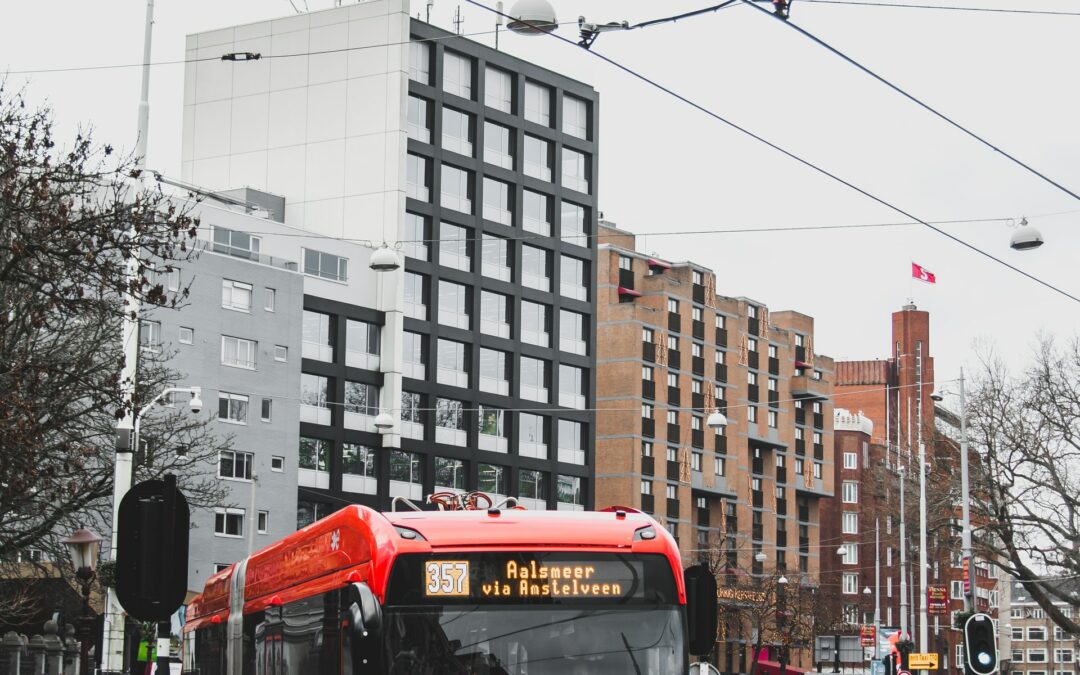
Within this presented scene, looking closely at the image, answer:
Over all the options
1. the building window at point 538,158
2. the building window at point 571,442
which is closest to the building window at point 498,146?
the building window at point 538,158

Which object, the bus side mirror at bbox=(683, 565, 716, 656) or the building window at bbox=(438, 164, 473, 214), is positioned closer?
the bus side mirror at bbox=(683, 565, 716, 656)

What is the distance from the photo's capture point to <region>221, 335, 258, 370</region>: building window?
67.6m

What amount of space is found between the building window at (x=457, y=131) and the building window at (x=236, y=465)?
1741 cm

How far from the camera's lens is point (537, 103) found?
269 ft

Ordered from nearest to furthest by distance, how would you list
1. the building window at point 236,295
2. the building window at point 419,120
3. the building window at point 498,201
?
the building window at point 236,295 < the building window at point 419,120 < the building window at point 498,201

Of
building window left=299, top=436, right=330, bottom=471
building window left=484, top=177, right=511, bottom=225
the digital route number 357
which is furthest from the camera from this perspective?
building window left=484, top=177, right=511, bottom=225

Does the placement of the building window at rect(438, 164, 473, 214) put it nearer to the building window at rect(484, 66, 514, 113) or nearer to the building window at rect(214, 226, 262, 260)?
the building window at rect(484, 66, 514, 113)

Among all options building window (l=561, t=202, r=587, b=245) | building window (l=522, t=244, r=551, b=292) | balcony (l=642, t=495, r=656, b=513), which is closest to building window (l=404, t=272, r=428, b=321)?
building window (l=522, t=244, r=551, b=292)

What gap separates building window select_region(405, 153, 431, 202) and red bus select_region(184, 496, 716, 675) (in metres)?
61.9

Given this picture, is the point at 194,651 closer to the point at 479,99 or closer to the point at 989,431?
the point at 989,431

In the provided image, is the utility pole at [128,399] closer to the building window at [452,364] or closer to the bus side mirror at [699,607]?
the bus side mirror at [699,607]

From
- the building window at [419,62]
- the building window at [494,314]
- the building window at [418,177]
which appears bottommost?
the building window at [494,314]

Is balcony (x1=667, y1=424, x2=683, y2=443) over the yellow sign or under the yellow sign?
over

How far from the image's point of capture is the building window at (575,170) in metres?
83.5
